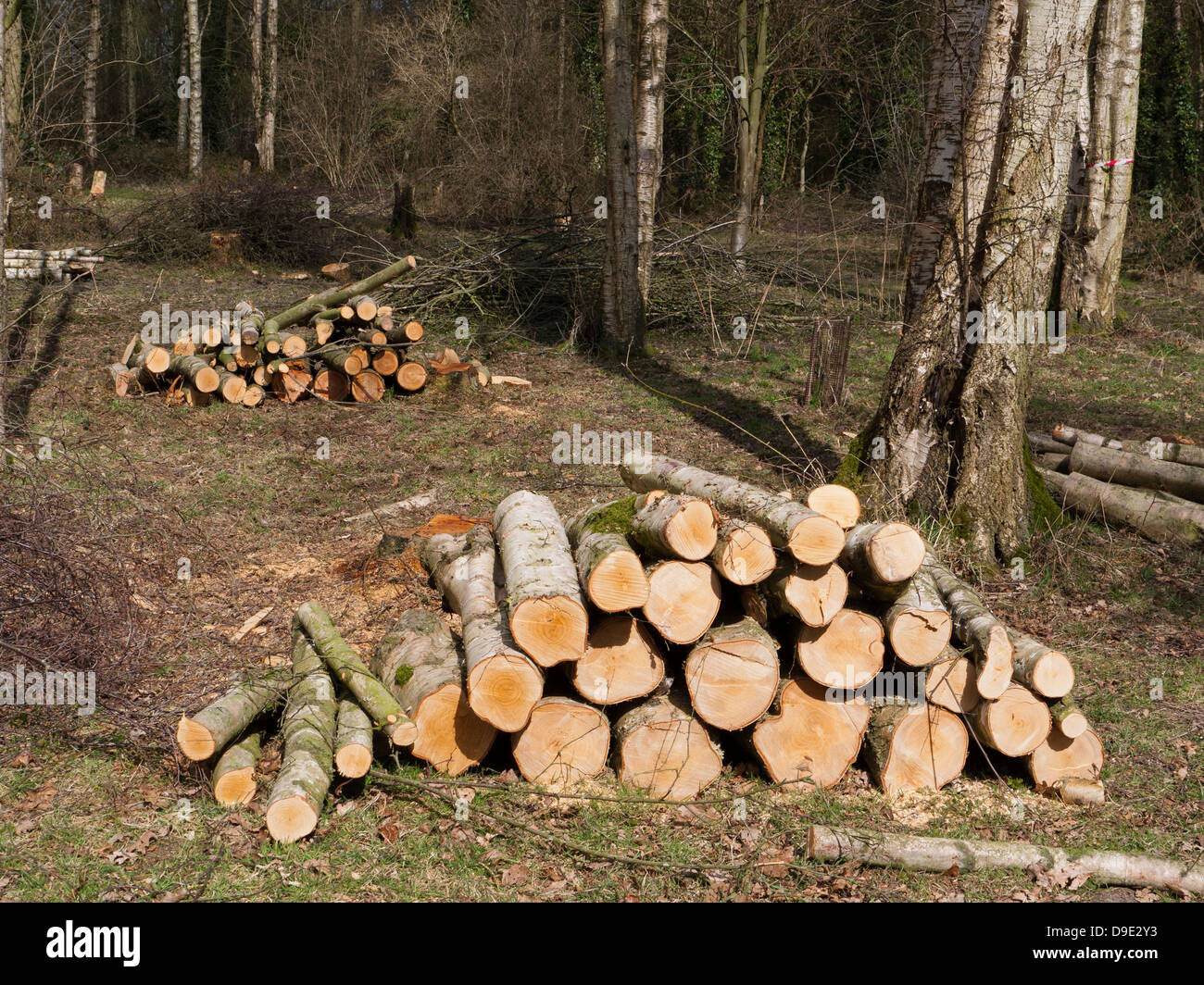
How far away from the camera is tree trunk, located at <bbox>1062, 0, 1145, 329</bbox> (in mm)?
13883

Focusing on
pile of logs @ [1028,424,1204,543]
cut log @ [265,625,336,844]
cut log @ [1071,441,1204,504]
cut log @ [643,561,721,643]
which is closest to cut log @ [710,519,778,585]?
cut log @ [643,561,721,643]

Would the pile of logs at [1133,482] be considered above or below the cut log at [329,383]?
below

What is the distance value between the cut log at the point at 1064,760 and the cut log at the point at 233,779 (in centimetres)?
350

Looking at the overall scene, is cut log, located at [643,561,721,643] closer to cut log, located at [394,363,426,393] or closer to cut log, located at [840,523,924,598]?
cut log, located at [840,523,924,598]

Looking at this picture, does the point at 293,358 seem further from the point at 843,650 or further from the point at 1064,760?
the point at 1064,760

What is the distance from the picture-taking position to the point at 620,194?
42.0 feet

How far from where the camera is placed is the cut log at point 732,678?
181 inches

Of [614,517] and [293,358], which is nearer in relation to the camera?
[614,517]

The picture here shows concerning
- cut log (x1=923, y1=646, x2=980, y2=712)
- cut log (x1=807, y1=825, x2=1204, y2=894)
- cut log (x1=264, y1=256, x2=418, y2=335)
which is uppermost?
cut log (x1=264, y1=256, x2=418, y2=335)

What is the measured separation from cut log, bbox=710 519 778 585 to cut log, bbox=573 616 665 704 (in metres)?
0.50

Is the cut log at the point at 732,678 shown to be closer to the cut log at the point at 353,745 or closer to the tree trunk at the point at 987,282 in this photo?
the cut log at the point at 353,745

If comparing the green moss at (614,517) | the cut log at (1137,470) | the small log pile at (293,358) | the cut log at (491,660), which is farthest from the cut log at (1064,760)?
the small log pile at (293,358)

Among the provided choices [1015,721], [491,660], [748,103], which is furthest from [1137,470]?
[748,103]

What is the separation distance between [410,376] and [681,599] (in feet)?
24.3
